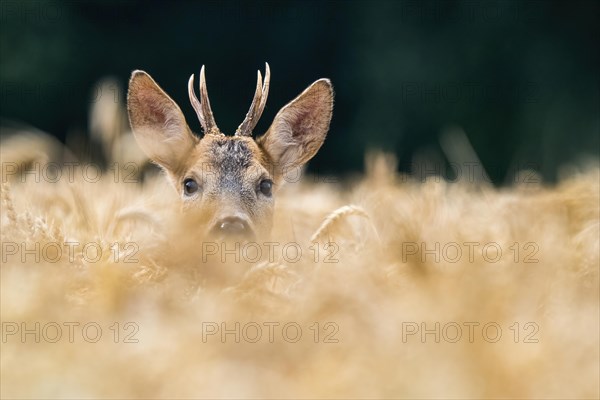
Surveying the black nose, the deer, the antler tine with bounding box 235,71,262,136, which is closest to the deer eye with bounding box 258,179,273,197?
the deer

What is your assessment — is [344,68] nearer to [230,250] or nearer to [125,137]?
[125,137]

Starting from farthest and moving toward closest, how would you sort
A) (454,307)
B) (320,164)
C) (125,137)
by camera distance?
(320,164), (125,137), (454,307)

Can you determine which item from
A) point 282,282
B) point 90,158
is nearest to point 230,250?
point 282,282

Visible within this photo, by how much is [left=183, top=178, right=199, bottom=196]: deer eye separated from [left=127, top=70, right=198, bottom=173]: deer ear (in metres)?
0.13

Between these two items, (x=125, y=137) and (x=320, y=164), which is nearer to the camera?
(x=125, y=137)

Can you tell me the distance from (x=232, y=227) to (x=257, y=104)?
58 centimetres

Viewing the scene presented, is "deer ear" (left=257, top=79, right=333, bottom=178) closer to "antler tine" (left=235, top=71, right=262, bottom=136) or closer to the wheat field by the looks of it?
"antler tine" (left=235, top=71, right=262, bottom=136)

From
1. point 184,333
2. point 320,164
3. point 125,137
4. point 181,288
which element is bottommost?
point 184,333

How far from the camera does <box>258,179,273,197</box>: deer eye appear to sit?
3977 mm

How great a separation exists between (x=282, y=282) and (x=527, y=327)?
30.1 inches

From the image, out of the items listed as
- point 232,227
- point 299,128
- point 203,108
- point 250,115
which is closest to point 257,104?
point 250,115

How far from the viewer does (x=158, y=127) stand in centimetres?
410

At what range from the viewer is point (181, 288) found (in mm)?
2416

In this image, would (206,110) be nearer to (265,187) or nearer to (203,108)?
(203,108)
